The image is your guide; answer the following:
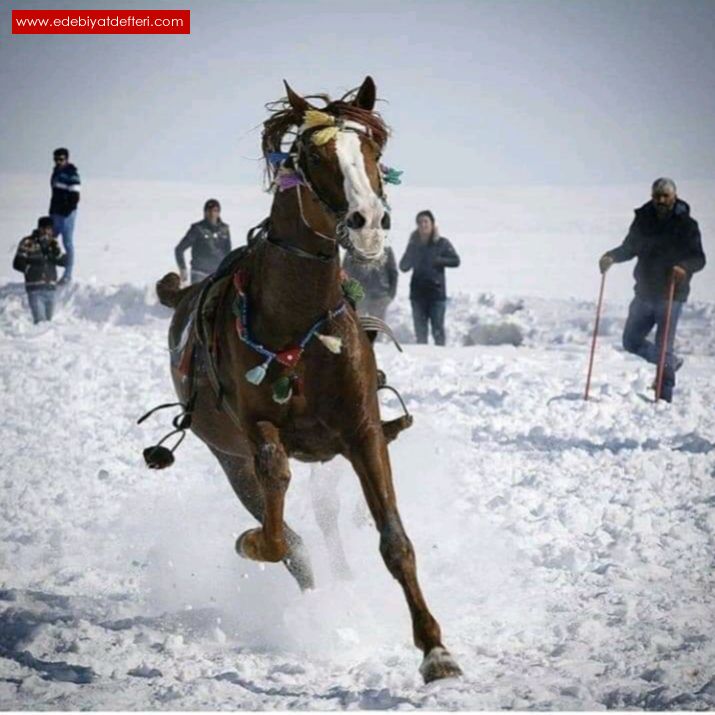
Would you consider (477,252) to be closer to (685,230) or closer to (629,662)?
(685,230)

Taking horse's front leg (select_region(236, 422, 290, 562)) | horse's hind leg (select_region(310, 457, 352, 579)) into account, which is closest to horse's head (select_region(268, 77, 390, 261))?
horse's front leg (select_region(236, 422, 290, 562))

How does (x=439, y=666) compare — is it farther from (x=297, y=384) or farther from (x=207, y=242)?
(x=207, y=242)

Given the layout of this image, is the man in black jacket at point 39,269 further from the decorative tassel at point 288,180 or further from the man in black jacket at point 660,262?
the decorative tassel at point 288,180

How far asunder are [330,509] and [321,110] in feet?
8.73

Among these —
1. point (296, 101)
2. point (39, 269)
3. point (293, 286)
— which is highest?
point (39, 269)

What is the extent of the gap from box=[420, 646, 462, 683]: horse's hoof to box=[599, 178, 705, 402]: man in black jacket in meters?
6.49

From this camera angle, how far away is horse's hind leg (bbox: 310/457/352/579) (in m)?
7.00

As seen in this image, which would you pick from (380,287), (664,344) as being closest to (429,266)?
(380,287)

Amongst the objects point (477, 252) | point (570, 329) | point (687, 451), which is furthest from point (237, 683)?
point (477, 252)

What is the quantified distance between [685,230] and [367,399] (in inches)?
248

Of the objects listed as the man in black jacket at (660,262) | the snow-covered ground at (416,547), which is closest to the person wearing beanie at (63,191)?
the snow-covered ground at (416,547)

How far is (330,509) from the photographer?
286 inches

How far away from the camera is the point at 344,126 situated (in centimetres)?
530

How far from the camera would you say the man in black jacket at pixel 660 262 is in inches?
438
